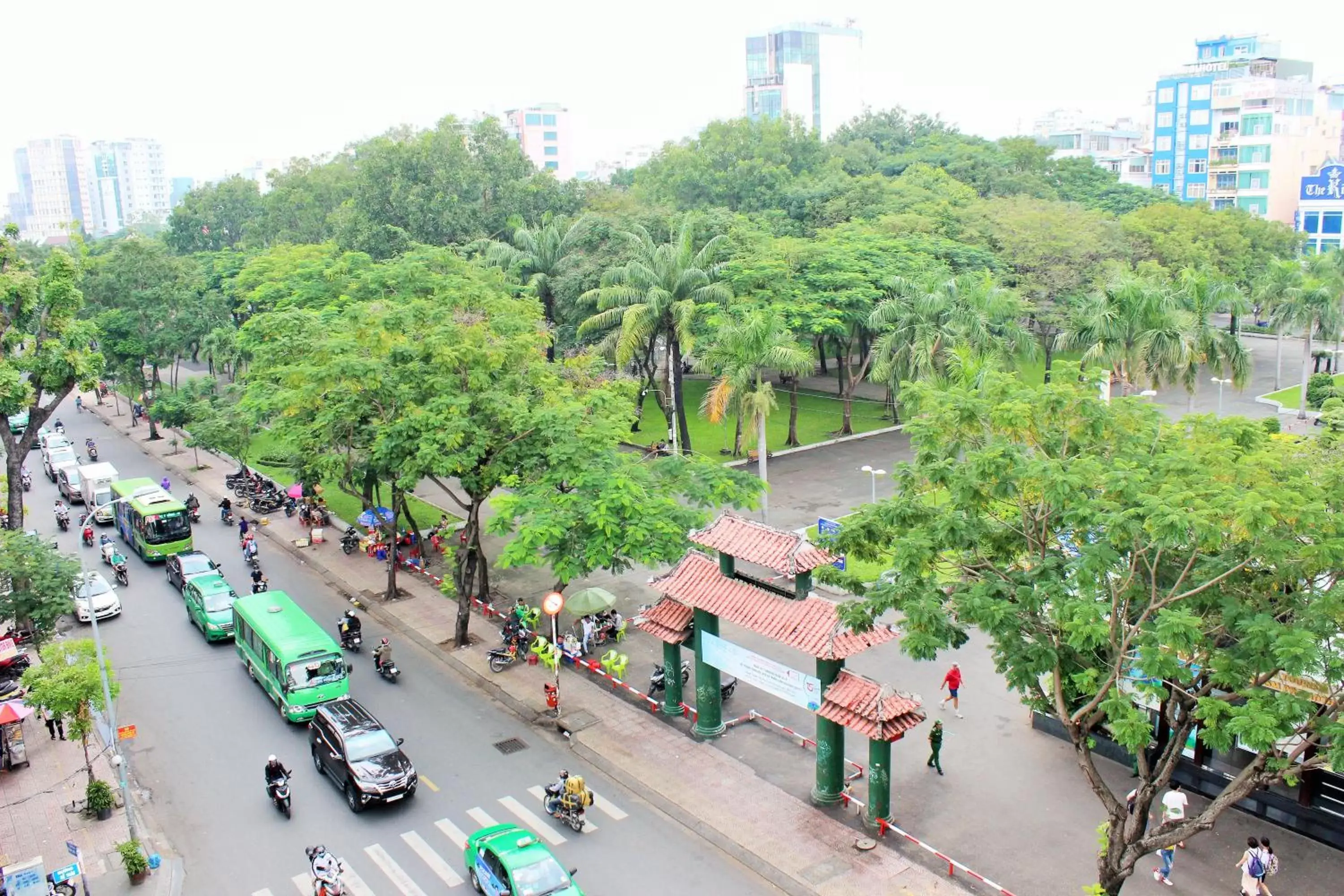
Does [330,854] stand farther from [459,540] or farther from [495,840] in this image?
[459,540]

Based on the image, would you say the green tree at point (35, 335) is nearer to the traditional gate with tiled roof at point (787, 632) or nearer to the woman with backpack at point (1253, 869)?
the traditional gate with tiled roof at point (787, 632)

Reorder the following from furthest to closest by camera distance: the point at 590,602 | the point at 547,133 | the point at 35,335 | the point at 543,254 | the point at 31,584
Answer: the point at 547,133 < the point at 543,254 < the point at 35,335 < the point at 590,602 < the point at 31,584

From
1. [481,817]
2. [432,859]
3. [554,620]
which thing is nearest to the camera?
[432,859]

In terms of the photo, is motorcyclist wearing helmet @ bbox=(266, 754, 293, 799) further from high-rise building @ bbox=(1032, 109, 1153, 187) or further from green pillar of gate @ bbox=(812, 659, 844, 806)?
high-rise building @ bbox=(1032, 109, 1153, 187)

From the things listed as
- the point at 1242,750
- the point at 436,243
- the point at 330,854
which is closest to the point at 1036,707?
the point at 1242,750

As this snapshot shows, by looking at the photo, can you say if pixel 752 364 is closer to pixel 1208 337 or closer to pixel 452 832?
pixel 1208 337

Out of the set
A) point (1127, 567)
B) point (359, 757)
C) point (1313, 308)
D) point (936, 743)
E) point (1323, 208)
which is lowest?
point (936, 743)

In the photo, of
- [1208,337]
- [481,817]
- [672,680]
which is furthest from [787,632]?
[1208,337]
